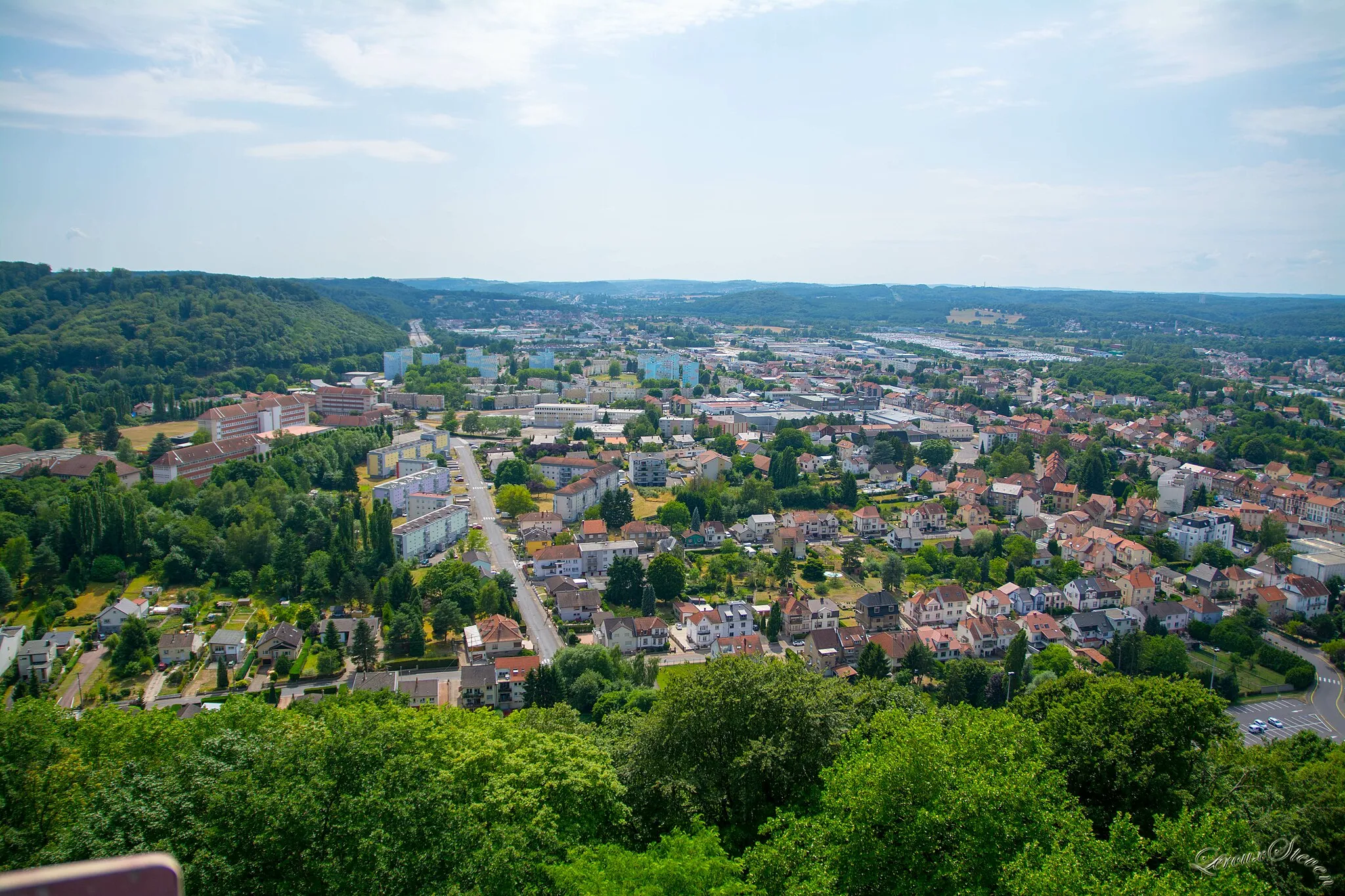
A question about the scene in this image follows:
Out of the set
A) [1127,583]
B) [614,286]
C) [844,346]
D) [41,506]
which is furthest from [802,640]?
[614,286]

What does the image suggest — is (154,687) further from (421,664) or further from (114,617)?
(421,664)

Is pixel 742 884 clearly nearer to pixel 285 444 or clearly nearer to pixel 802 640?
pixel 802 640

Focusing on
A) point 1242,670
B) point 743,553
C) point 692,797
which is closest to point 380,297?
point 743,553

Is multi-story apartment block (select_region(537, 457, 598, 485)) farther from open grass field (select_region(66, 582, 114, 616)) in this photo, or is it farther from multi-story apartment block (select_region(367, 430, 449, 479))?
open grass field (select_region(66, 582, 114, 616))

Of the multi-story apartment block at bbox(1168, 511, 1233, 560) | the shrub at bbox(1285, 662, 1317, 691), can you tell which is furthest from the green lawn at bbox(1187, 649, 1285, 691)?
the multi-story apartment block at bbox(1168, 511, 1233, 560)

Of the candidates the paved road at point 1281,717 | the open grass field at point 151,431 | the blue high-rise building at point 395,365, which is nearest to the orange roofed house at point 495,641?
the paved road at point 1281,717

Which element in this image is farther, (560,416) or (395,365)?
(395,365)
